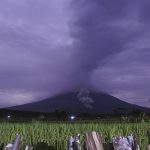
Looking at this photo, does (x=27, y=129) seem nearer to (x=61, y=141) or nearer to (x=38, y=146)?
(x=61, y=141)

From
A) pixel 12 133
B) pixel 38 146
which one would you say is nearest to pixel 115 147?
pixel 38 146

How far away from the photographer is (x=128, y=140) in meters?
5.84

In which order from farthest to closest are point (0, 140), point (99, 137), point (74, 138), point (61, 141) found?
point (61, 141) < point (0, 140) < point (74, 138) < point (99, 137)

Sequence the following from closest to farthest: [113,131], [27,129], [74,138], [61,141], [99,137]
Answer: [99,137], [74,138], [113,131], [61,141], [27,129]

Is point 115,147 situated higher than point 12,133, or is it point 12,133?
point 12,133

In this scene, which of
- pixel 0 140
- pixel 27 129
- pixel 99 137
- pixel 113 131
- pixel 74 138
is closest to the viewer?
pixel 99 137

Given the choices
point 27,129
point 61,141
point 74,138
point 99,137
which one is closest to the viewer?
point 99,137

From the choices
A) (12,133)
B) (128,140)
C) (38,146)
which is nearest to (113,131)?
(38,146)

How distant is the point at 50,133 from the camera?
39.6 feet

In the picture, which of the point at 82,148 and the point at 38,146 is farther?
the point at 38,146

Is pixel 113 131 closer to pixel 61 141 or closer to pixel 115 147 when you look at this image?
pixel 61 141

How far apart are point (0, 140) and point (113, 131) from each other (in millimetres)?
2739

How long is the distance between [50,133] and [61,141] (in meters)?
1.13

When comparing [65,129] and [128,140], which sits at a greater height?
[65,129]
